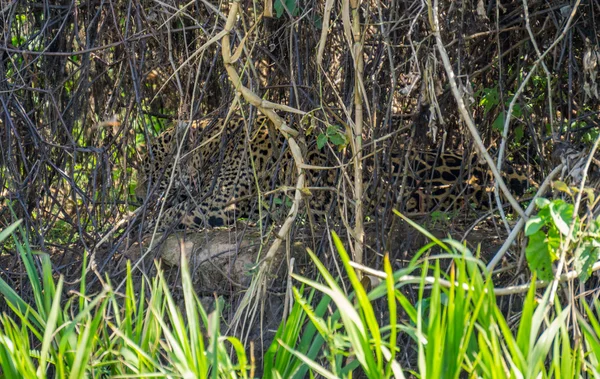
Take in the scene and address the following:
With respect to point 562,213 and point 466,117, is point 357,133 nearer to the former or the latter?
point 466,117

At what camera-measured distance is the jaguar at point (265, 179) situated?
12.9ft

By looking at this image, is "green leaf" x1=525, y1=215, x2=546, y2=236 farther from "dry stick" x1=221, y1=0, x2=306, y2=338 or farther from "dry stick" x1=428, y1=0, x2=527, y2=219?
"dry stick" x1=221, y1=0, x2=306, y2=338

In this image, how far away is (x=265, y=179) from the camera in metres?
5.41

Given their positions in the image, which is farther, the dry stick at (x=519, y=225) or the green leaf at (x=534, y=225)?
the dry stick at (x=519, y=225)

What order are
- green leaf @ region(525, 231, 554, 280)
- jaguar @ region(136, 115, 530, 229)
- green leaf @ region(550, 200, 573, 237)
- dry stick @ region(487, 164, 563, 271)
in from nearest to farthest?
green leaf @ region(550, 200, 573, 237)
green leaf @ region(525, 231, 554, 280)
dry stick @ region(487, 164, 563, 271)
jaguar @ region(136, 115, 530, 229)

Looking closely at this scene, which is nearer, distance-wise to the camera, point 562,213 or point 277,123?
point 562,213

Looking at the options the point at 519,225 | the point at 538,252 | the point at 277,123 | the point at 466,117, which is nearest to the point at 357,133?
the point at 277,123

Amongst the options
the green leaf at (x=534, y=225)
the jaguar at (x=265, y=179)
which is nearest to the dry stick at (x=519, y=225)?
the green leaf at (x=534, y=225)

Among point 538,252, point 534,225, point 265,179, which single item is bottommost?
point 265,179

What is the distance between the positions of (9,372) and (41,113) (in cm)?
260

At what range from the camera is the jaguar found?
154 inches

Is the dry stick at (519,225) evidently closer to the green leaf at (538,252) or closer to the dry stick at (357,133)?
the green leaf at (538,252)

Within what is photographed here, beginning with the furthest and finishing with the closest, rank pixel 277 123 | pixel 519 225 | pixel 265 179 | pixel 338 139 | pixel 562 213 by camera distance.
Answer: pixel 265 179 < pixel 277 123 < pixel 338 139 < pixel 519 225 < pixel 562 213

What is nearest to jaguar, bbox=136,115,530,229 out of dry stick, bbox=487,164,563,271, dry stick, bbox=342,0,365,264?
dry stick, bbox=342,0,365,264
